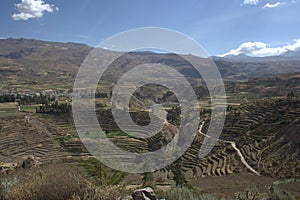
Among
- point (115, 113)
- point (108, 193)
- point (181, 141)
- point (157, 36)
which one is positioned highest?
point (157, 36)

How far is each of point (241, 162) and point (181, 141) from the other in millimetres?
17235

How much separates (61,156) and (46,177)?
32.6 m

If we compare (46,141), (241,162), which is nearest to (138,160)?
(241,162)

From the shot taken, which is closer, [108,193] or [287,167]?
[108,193]

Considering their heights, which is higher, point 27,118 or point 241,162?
point 27,118

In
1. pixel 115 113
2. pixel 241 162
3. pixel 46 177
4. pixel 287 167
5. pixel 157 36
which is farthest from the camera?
pixel 115 113

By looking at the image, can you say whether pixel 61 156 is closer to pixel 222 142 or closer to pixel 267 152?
pixel 222 142

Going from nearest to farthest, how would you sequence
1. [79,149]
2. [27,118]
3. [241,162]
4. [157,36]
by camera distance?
[157,36], [241,162], [79,149], [27,118]

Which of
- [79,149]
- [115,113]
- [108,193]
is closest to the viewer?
[108,193]

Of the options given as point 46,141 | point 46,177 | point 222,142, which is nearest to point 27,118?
point 46,141

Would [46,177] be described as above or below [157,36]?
below

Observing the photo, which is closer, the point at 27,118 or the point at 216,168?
the point at 216,168

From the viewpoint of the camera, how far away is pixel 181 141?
48.5 metres

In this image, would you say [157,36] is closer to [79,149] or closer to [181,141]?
[79,149]
